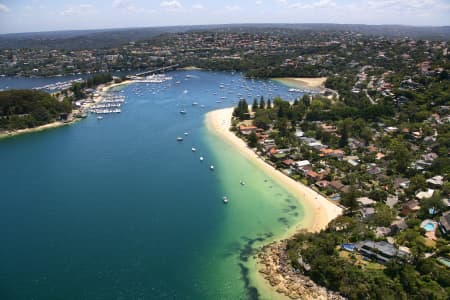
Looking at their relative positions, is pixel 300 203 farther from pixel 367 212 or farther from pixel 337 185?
pixel 367 212

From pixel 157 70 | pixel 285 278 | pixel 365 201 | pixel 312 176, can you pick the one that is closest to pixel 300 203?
pixel 312 176

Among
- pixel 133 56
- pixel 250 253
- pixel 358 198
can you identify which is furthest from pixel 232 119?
pixel 133 56

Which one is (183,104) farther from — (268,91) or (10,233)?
(10,233)

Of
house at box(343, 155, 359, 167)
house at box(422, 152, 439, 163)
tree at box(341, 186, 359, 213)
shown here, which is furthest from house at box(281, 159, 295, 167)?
house at box(422, 152, 439, 163)

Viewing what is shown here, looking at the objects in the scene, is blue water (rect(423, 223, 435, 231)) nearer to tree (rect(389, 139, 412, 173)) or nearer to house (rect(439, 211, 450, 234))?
house (rect(439, 211, 450, 234))

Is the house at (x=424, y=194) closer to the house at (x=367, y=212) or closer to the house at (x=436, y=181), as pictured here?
the house at (x=436, y=181)
